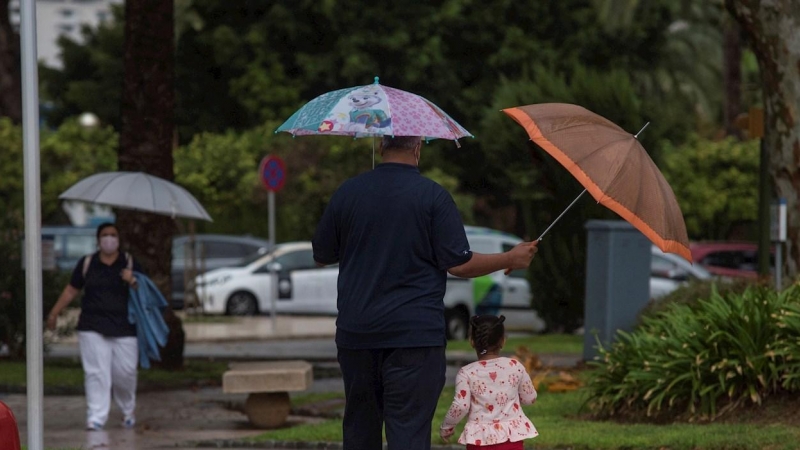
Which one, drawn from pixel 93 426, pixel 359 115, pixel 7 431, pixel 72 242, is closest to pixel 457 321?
pixel 72 242

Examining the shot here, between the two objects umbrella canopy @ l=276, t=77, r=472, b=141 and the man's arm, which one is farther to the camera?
umbrella canopy @ l=276, t=77, r=472, b=141

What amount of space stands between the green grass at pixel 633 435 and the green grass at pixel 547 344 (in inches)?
299

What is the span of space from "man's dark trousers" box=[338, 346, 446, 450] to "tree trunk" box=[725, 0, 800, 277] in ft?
29.3

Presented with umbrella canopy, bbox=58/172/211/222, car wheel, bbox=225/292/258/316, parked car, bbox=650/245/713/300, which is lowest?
car wheel, bbox=225/292/258/316

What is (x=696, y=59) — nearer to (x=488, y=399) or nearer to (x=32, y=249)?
(x=488, y=399)

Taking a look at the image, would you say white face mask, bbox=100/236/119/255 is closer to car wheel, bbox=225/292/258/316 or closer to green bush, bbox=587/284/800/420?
green bush, bbox=587/284/800/420

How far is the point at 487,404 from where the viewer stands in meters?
6.91

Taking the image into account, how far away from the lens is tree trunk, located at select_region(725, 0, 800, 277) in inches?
564

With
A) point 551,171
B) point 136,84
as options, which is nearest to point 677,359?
point 136,84

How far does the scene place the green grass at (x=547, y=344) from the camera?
19.5 m

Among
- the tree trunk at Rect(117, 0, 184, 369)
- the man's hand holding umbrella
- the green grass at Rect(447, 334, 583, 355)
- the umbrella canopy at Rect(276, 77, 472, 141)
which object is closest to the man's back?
the man's hand holding umbrella

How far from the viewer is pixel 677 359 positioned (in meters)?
11.0

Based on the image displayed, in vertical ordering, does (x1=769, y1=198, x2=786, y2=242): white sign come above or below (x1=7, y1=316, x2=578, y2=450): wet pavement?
above

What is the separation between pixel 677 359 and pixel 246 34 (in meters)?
32.7
